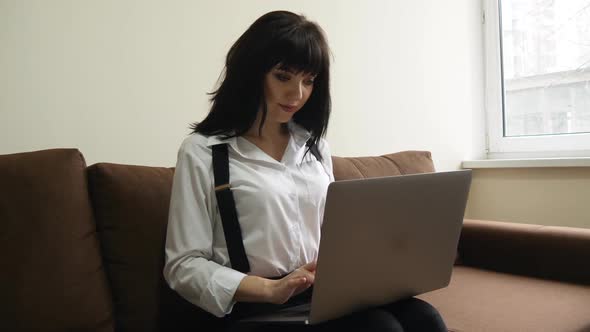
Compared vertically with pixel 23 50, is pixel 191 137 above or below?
below

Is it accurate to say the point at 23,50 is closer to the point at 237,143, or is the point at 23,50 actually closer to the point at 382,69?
the point at 237,143

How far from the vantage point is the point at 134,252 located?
1.02m

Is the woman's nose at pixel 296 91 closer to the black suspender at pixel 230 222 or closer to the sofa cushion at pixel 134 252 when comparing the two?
the black suspender at pixel 230 222

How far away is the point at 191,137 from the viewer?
0.97m

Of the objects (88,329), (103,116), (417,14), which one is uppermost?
(417,14)

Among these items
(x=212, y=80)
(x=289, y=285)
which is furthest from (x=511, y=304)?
(x=212, y=80)

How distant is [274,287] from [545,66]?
2.08 m

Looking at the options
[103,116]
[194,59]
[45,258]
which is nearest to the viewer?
[45,258]

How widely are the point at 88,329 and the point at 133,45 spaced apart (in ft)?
2.46

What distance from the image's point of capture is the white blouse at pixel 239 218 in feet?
2.76

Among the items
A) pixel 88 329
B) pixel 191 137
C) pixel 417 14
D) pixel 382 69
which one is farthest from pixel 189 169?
pixel 417 14

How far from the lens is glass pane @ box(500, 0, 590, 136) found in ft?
7.12

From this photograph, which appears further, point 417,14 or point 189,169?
point 417,14

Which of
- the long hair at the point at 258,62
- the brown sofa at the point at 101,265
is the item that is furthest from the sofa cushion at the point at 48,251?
the long hair at the point at 258,62
